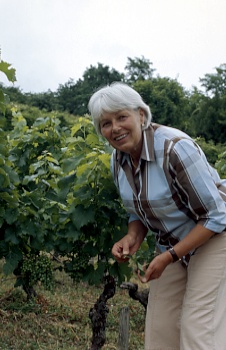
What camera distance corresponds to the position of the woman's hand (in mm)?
2854

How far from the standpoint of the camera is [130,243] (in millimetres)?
2896

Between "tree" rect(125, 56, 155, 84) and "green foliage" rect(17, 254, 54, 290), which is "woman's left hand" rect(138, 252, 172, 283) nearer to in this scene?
"green foliage" rect(17, 254, 54, 290)

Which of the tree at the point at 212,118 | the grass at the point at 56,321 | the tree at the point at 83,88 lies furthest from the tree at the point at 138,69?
the grass at the point at 56,321

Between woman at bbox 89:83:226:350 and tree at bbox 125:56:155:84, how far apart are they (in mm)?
36161

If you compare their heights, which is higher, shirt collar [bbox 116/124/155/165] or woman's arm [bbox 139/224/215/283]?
shirt collar [bbox 116/124/155/165]

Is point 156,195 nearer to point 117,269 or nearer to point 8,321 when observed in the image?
point 117,269

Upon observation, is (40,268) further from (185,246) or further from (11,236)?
(185,246)

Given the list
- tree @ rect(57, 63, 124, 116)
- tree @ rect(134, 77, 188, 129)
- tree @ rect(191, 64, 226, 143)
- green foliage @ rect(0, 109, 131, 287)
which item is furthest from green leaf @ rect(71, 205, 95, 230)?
tree @ rect(57, 63, 124, 116)

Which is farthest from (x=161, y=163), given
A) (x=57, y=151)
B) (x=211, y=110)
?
(x=211, y=110)

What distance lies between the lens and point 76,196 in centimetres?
366

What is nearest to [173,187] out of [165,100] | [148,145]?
[148,145]

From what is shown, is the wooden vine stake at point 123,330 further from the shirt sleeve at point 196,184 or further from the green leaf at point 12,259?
the shirt sleeve at point 196,184

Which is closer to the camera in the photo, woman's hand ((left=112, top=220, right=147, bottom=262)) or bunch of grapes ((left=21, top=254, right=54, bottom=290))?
woman's hand ((left=112, top=220, right=147, bottom=262))

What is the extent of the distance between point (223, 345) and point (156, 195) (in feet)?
2.34
